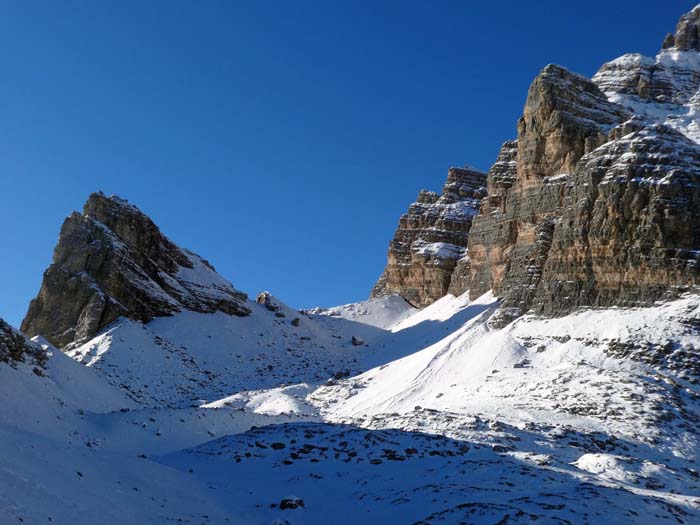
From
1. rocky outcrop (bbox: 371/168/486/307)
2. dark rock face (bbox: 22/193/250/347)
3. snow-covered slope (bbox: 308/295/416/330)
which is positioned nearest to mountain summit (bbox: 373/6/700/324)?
rocky outcrop (bbox: 371/168/486/307)

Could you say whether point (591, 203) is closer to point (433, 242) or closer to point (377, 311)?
point (377, 311)

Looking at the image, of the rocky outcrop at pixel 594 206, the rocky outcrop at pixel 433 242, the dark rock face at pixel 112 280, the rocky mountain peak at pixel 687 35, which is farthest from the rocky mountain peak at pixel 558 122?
the rocky mountain peak at pixel 687 35

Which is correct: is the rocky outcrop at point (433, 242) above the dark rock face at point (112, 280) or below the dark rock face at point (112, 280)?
above

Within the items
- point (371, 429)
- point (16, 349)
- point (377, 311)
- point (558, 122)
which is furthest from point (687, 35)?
point (16, 349)

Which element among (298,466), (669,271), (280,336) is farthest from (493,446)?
(280,336)

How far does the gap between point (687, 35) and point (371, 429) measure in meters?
96.5

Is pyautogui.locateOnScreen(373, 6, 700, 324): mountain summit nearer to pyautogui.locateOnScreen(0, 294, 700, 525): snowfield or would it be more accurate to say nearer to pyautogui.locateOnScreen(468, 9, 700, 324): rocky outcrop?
pyautogui.locateOnScreen(468, 9, 700, 324): rocky outcrop

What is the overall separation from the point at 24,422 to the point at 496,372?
2630cm

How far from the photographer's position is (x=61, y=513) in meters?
12.3

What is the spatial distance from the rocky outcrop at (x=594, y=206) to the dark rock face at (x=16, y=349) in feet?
104

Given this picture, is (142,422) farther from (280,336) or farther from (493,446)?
(280,336)

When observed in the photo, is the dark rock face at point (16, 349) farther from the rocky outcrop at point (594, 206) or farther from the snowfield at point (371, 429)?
the rocky outcrop at point (594, 206)

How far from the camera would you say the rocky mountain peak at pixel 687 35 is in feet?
323

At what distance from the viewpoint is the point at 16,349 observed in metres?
33.8
